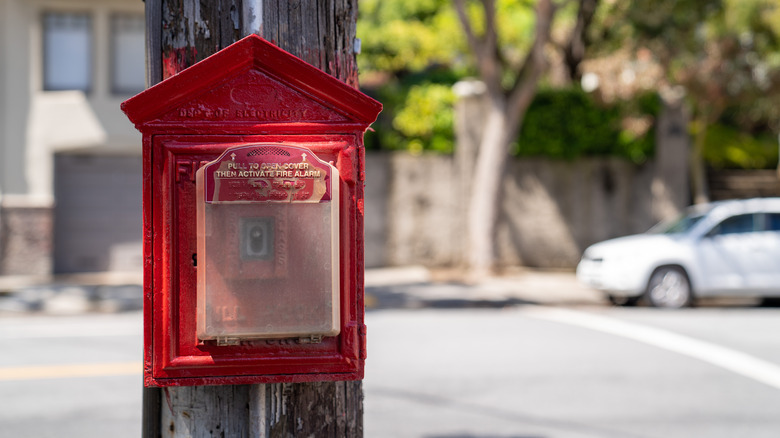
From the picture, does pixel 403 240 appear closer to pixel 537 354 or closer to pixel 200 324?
pixel 537 354

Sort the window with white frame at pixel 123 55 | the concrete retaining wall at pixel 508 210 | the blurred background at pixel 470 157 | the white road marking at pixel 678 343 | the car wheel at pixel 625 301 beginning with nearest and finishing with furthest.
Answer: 1. the white road marking at pixel 678 343
2. the car wheel at pixel 625 301
3. the blurred background at pixel 470 157
4. the window with white frame at pixel 123 55
5. the concrete retaining wall at pixel 508 210

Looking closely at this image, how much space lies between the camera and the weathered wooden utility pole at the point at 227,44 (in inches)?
83.6

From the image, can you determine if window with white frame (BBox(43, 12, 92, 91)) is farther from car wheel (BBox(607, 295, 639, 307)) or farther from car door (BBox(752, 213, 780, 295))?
car door (BBox(752, 213, 780, 295))

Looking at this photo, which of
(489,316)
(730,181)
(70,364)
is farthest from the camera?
(730,181)

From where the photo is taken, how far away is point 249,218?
1.95 meters

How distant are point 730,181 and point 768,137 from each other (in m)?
3.29

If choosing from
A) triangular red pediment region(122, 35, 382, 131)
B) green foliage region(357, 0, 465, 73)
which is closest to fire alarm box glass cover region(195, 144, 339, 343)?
triangular red pediment region(122, 35, 382, 131)

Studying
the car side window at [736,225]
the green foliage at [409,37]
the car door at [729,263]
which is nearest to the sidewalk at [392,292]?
the car door at [729,263]

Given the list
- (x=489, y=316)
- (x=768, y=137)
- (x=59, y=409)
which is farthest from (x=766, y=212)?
(x=59, y=409)

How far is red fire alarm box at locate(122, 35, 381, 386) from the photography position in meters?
1.94

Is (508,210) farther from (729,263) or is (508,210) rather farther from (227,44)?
(227,44)

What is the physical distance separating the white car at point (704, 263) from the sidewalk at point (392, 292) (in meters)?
0.86

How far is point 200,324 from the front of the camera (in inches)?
76.2

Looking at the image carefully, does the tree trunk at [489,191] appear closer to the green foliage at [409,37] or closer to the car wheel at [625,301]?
the car wheel at [625,301]
